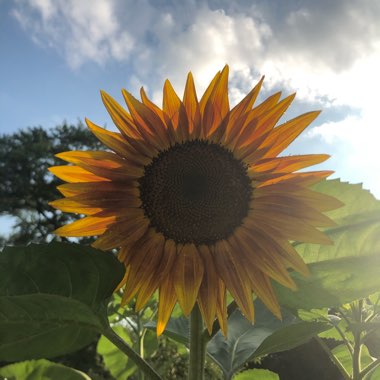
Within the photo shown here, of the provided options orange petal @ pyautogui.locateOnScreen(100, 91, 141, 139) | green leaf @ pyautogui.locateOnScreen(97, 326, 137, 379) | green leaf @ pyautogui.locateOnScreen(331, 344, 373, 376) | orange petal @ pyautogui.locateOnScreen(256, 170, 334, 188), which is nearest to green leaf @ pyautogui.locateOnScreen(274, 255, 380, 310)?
orange petal @ pyautogui.locateOnScreen(256, 170, 334, 188)

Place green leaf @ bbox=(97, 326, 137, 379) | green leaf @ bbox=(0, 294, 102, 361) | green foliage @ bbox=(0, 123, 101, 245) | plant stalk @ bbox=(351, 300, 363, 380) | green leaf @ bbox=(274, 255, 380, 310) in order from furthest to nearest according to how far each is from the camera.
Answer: green foliage @ bbox=(0, 123, 101, 245), green leaf @ bbox=(97, 326, 137, 379), plant stalk @ bbox=(351, 300, 363, 380), green leaf @ bbox=(274, 255, 380, 310), green leaf @ bbox=(0, 294, 102, 361)

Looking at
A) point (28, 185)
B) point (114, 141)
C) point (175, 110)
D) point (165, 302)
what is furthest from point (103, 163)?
point (28, 185)

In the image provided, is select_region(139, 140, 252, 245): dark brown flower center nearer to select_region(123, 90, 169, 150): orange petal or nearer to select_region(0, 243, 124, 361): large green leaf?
select_region(123, 90, 169, 150): orange petal

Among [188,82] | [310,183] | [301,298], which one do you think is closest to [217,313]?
[301,298]

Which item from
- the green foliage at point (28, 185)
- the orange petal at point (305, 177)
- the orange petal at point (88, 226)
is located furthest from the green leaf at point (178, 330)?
the green foliage at point (28, 185)

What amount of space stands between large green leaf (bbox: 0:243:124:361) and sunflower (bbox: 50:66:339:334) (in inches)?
3.8

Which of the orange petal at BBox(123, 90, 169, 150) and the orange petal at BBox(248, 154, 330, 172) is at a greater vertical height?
the orange petal at BBox(123, 90, 169, 150)

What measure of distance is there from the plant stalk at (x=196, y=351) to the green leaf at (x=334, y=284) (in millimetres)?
141

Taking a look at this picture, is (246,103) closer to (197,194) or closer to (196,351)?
(197,194)

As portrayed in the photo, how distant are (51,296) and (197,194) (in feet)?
1.28

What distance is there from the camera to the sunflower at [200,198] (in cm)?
81

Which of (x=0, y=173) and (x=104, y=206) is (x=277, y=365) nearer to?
(x=104, y=206)

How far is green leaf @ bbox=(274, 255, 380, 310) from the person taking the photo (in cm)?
74

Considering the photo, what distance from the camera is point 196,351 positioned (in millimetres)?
716
